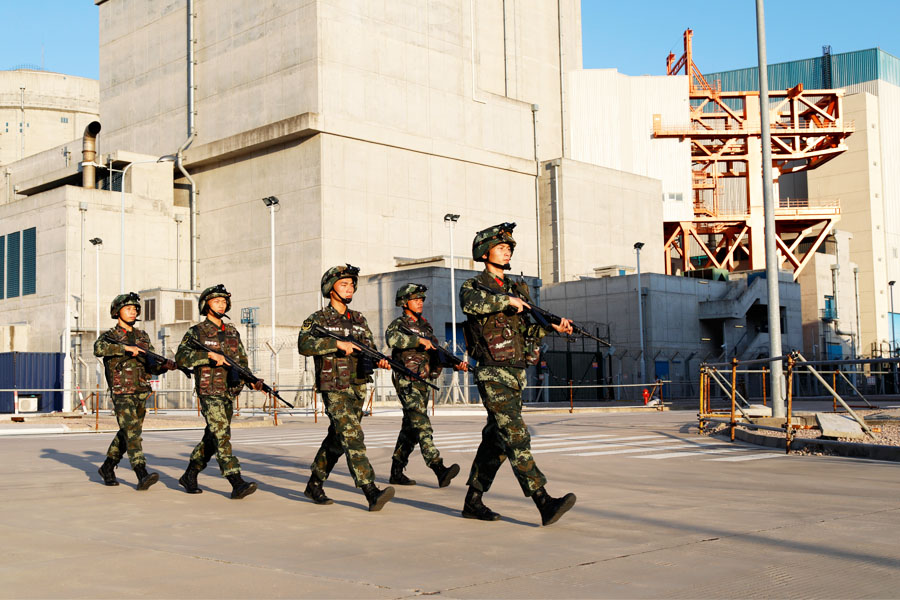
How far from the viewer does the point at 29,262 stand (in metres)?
57.0

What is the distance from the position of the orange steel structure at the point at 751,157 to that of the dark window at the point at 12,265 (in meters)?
43.8

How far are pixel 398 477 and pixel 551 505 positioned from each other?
12.1 feet

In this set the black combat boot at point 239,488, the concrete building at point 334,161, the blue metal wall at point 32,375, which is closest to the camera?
the black combat boot at point 239,488

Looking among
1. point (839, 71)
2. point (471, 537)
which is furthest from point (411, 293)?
point (839, 71)

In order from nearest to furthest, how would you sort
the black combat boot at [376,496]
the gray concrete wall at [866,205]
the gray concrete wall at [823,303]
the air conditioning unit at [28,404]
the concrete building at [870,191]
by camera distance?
the black combat boot at [376,496], the air conditioning unit at [28,404], the gray concrete wall at [823,303], the gray concrete wall at [866,205], the concrete building at [870,191]

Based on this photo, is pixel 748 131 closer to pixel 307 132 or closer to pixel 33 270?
pixel 307 132

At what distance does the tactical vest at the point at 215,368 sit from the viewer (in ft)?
34.2

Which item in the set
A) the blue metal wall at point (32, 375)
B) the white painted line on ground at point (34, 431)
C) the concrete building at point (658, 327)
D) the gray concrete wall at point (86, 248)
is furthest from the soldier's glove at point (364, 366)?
the gray concrete wall at point (86, 248)

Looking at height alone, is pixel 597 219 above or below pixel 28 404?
above

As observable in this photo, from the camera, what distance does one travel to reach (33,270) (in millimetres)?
56531

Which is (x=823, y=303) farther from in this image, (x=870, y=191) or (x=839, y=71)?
(x=839, y=71)

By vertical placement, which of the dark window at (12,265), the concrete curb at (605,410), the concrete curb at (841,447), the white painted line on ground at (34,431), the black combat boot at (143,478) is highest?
the dark window at (12,265)

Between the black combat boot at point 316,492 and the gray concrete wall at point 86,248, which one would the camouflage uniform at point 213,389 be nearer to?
the black combat boot at point 316,492

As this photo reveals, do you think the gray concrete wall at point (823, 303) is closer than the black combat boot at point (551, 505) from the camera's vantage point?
No
